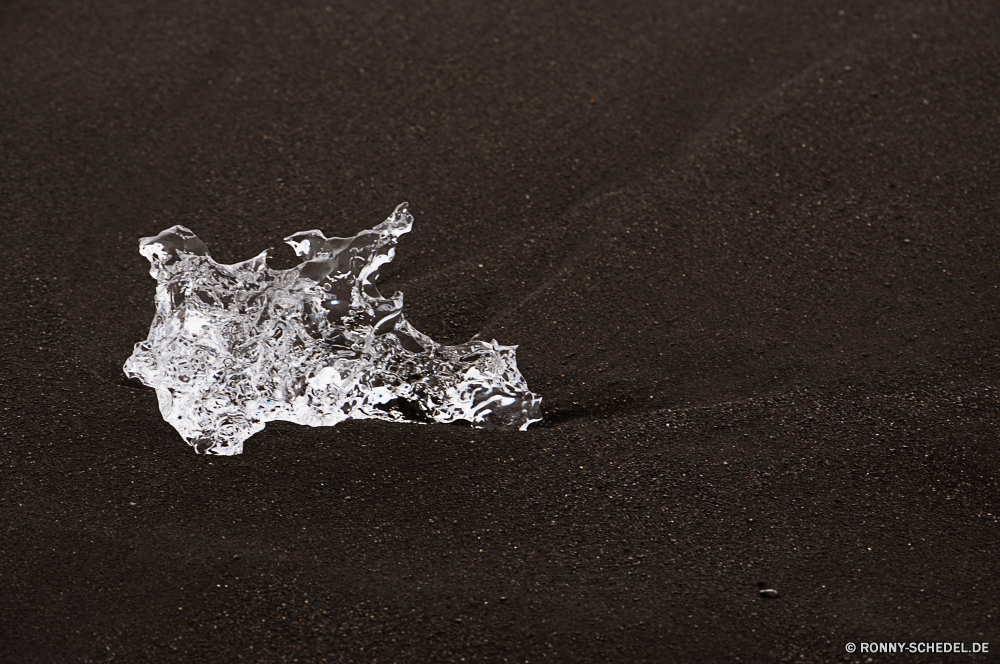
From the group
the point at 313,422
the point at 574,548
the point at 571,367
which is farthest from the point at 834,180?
the point at 313,422

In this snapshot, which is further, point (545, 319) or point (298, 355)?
point (545, 319)

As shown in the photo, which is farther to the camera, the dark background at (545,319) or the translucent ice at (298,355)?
the translucent ice at (298,355)

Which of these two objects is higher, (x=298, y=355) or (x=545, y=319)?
(x=545, y=319)

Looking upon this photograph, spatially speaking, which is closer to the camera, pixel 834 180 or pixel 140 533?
pixel 140 533

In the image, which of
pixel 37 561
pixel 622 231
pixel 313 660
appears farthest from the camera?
pixel 622 231

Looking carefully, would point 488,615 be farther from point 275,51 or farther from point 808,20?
point 808,20
